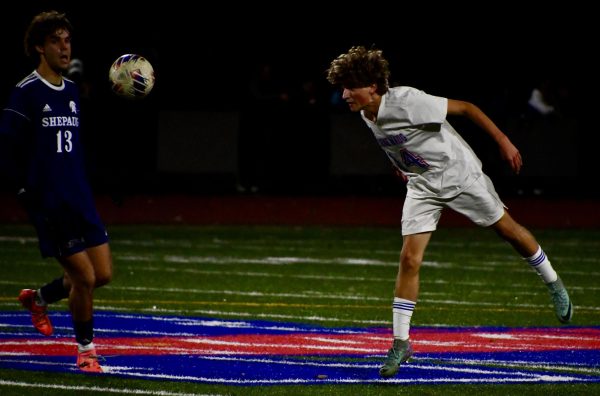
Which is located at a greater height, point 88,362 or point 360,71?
point 360,71

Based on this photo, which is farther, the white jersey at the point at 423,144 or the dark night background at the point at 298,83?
the dark night background at the point at 298,83

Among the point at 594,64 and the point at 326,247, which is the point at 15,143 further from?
the point at 594,64

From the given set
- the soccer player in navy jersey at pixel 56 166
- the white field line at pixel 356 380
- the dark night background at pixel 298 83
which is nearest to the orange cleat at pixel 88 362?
the soccer player in navy jersey at pixel 56 166

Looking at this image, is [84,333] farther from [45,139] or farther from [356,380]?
[356,380]

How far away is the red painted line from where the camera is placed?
9.60 meters

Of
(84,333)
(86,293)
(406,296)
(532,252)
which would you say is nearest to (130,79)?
(86,293)

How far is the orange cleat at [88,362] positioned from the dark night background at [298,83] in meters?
15.3

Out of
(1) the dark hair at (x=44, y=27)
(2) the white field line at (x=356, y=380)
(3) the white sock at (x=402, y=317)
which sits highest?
(1) the dark hair at (x=44, y=27)

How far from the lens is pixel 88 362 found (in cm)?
858

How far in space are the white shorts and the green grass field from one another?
1.20m

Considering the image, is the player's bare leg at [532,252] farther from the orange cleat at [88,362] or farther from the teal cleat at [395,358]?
the orange cleat at [88,362]

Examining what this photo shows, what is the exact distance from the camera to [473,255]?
56.5 feet

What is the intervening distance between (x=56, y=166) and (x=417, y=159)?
2.31m

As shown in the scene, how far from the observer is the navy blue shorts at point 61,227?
27.7 feet
